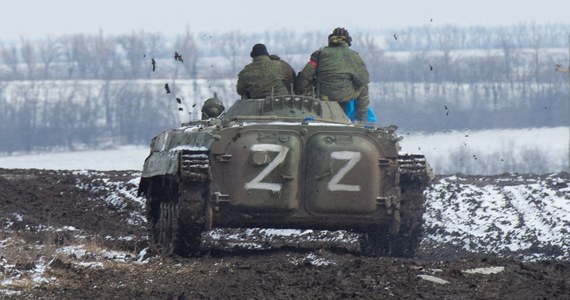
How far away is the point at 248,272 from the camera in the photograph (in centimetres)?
1433

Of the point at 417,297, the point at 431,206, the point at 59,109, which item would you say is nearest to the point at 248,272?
the point at 417,297

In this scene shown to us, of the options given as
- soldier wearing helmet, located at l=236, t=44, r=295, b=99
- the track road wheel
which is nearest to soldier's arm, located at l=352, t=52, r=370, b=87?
soldier wearing helmet, located at l=236, t=44, r=295, b=99

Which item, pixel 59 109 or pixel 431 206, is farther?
pixel 59 109

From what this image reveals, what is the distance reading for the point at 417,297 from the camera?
12352 mm

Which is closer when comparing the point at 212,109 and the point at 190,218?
the point at 190,218

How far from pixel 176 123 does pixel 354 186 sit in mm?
42918

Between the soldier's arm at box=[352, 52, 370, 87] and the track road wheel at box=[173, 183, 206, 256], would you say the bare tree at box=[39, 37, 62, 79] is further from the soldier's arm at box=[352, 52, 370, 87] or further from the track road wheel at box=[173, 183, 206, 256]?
the track road wheel at box=[173, 183, 206, 256]

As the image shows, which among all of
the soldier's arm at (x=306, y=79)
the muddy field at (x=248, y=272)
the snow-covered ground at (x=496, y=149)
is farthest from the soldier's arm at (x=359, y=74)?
the snow-covered ground at (x=496, y=149)

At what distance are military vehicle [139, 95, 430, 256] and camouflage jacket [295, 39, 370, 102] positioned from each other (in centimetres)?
219

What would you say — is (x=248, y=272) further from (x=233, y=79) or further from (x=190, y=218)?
(x=233, y=79)

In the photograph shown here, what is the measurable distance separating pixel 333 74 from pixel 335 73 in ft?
0.09

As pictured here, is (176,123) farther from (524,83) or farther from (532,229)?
(532,229)

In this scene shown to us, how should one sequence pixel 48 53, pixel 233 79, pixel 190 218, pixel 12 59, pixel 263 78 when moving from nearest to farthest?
pixel 190 218 < pixel 263 78 < pixel 233 79 < pixel 12 59 < pixel 48 53

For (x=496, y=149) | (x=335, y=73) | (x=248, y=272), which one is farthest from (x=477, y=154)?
(x=248, y=272)
